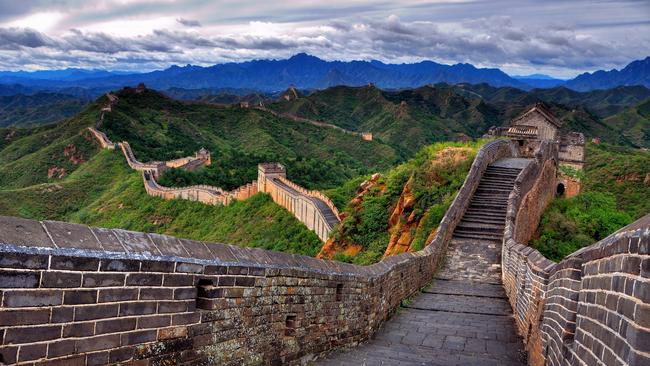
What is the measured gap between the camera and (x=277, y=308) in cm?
575

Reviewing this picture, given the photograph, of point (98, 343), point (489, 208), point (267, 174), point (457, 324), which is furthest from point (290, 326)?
point (267, 174)

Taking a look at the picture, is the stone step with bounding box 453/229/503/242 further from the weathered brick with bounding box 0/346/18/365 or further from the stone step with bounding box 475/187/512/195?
the weathered brick with bounding box 0/346/18/365

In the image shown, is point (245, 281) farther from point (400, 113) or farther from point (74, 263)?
point (400, 113)

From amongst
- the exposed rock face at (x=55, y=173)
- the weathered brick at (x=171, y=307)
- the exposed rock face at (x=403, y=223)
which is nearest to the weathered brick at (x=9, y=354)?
the weathered brick at (x=171, y=307)

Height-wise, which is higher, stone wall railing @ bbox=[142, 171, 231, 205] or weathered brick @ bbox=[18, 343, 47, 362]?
stone wall railing @ bbox=[142, 171, 231, 205]

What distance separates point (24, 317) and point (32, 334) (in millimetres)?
118

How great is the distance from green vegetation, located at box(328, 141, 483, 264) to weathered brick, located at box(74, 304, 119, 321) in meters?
11.3

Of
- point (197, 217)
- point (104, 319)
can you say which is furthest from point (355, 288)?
point (197, 217)

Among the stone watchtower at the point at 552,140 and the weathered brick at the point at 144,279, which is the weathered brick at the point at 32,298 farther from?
the stone watchtower at the point at 552,140

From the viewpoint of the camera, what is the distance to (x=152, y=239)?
4105mm

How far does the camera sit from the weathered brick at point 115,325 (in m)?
3.64

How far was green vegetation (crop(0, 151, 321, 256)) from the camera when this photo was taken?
3806 centimetres

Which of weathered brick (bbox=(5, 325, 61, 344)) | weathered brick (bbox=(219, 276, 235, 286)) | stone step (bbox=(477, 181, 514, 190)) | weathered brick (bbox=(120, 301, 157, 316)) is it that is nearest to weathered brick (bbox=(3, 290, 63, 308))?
weathered brick (bbox=(5, 325, 61, 344))

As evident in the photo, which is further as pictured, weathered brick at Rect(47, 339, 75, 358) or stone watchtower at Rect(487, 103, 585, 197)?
stone watchtower at Rect(487, 103, 585, 197)
